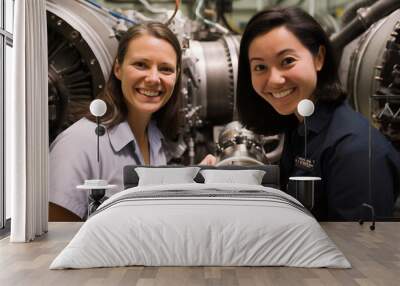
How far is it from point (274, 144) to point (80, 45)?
2.15m

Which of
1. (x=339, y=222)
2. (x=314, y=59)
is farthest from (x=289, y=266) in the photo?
(x=314, y=59)

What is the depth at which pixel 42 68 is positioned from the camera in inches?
201

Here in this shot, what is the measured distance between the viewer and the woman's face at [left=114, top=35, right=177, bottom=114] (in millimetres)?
5711

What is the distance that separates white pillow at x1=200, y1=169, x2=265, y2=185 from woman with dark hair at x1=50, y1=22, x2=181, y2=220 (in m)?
0.61

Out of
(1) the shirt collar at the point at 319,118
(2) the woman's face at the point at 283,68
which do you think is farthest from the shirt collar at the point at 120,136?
(1) the shirt collar at the point at 319,118

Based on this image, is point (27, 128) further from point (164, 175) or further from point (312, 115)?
point (312, 115)

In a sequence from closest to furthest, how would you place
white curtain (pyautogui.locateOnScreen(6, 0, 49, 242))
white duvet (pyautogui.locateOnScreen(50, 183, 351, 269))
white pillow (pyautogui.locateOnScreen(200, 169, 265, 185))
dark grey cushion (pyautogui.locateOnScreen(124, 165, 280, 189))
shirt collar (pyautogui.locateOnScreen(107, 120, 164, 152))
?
white duvet (pyautogui.locateOnScreen(50, 183, 351, 269)) < white curtain (pyautogui.locateOnScreen(6, 0, 49, 242)) < white pillow (pyautogui.locateOnScreen(200, 169, 265, 185)) < dark grey cushion (pyautogui.locateOnScreen(124, 165, 280, 189)) < shirt collar (pyautogui.locateOnScreen(107, 120, 164, 152))

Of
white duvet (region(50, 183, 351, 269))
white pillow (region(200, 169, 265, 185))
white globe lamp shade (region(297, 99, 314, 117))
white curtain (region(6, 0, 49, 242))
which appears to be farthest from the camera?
white globe lamp shade (region(297, 99, 314, 117))

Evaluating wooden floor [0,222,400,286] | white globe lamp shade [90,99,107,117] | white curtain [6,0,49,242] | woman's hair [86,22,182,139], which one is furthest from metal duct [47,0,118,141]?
wooden floor [0,222,400,286]

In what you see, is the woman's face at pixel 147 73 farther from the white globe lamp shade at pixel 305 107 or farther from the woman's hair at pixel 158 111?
the white globe lamp shade at pixel 305 107

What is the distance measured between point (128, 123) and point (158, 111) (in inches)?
12.8

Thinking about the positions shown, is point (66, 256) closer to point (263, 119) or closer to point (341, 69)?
point (263, 119)

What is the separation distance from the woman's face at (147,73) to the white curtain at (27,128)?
93 cm

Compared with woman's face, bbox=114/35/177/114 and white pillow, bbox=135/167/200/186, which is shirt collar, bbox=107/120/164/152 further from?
white pillow, bbox=135/167/200/186
